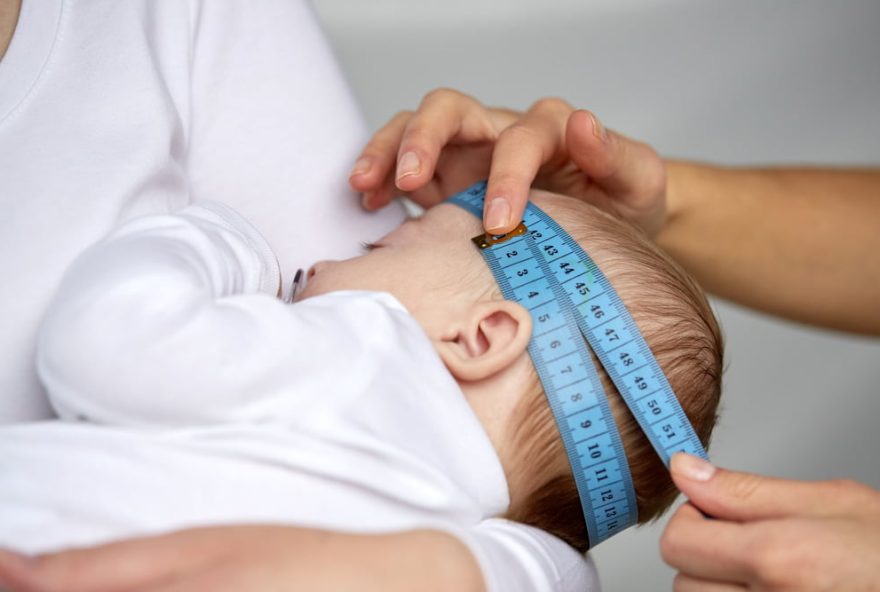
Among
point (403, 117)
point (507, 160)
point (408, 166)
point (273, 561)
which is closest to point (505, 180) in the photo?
point (507, 160)

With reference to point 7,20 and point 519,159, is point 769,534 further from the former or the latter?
point 7,20

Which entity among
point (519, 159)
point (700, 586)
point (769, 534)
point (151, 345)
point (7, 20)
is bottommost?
point (700, 586)

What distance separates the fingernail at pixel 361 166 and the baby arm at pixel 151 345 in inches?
18.3

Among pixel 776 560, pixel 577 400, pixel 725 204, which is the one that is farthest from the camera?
pixel 725 204

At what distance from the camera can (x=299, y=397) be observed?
1.15m

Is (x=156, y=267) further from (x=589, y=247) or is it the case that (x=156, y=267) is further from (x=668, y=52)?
(x=668, y=52)

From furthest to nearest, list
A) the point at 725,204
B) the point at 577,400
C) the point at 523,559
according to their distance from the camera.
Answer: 1. the point at 725,204
2. the point at 577,400
3. the point at 523,559

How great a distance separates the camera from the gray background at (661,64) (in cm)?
301

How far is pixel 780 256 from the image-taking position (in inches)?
77.4

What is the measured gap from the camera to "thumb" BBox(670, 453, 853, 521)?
1.12 m

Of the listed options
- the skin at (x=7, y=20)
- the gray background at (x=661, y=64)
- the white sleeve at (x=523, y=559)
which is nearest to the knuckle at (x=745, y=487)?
the white sleeve at (x=523, y=559)

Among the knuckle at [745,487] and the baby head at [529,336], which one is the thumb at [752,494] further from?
the baby head at [529,336]

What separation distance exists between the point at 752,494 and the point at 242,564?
603 millimetres

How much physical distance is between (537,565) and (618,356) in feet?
0.99
